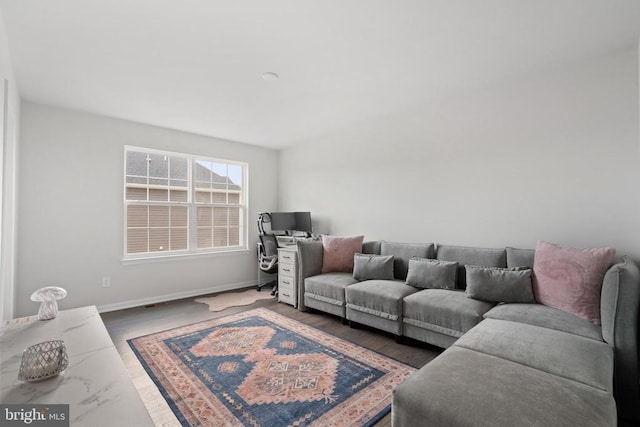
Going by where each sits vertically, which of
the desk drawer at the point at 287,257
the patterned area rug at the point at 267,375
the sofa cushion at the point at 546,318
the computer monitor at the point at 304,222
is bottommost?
the patterned area rug at the point at 267,375

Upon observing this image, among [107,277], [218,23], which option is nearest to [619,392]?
[218,23]

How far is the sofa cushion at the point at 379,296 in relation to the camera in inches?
111

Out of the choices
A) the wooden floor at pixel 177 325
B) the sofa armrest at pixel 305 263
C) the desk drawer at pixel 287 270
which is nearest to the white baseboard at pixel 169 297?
the wooden floor at pixel 177 325

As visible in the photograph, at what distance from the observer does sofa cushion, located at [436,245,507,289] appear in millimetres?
2824

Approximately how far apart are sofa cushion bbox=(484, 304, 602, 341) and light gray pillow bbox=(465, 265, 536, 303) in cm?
8

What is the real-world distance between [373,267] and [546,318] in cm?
168

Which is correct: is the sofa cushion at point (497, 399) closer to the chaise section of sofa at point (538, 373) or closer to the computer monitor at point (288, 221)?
the chaise section of sofa at point (538, 373)

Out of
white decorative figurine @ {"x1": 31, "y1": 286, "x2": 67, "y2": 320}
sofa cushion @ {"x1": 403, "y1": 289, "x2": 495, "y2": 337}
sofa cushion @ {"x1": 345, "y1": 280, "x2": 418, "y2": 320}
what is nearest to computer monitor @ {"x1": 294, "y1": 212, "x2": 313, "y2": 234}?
sofa cushion @ {"x1": 345, "y1": 280, "x2": 418, "y2": 320}

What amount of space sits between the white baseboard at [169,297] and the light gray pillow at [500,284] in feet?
12.2

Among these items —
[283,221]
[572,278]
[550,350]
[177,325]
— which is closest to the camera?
[550,350]

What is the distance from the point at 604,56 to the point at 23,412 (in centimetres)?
427

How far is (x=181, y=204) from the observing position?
4531mm

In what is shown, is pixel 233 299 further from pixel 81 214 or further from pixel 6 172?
pixel 6 172

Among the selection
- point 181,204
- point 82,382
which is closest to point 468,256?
point 82,382
